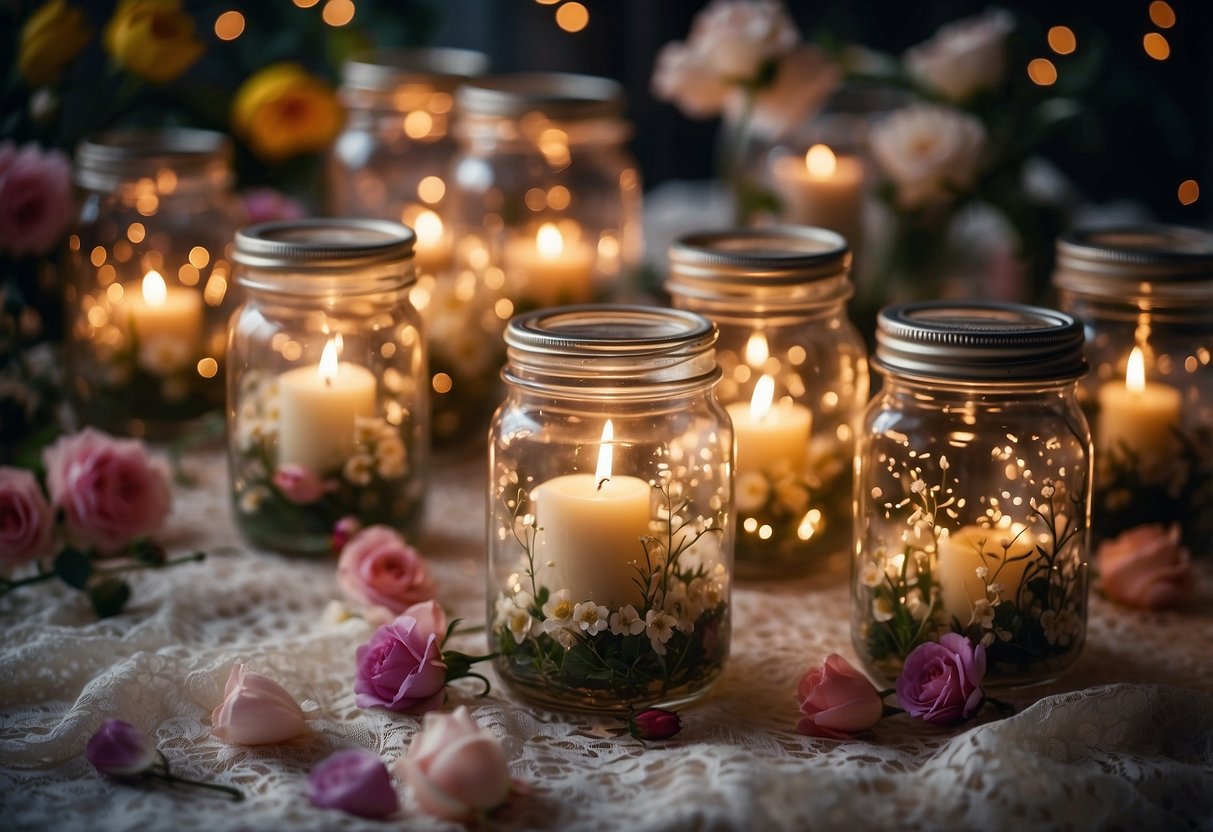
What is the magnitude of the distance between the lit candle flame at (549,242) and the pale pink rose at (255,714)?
0.85 metres

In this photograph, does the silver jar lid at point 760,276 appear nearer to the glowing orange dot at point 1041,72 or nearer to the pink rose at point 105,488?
the pink rose at point 105,488

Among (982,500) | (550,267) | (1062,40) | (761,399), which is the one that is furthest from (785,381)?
(1062,40)

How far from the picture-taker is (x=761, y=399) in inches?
51.4

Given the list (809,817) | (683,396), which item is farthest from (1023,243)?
(809,817)

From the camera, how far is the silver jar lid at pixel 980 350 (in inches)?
40.7

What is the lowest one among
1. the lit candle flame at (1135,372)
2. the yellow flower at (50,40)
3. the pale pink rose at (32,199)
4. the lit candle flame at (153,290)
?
the lit candle flame at (1135,372)

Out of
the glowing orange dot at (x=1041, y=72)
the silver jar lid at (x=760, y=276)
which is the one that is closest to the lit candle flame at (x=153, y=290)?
the silver jar lid at (x=760, y=276)

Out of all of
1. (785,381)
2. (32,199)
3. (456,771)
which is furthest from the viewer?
(32,199)

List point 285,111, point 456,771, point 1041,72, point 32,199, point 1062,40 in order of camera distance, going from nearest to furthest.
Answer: point 456,771 → point 32,199 → point 285,111 → point 1041,72 → point 1062,40

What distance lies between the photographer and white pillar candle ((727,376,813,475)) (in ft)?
4.25

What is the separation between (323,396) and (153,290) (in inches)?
15.5

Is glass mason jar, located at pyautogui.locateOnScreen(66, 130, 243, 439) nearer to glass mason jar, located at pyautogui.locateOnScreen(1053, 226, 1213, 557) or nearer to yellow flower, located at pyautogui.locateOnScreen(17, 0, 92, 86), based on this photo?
yellow flower, located at pyautogui.locateOnScreen(17, 0, 92, 86)

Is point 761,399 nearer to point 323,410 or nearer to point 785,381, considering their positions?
point 785,381

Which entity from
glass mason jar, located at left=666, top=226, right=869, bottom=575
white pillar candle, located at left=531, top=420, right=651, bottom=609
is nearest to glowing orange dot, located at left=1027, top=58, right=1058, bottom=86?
glass mason jar, located at left=666, top=226, right=869, bottom=575
